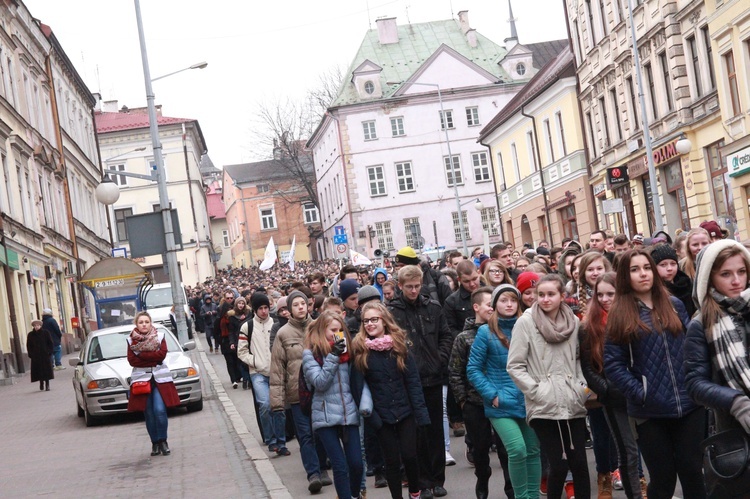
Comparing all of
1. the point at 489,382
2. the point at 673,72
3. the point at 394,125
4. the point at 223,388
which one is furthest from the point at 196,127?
the point at 489,382

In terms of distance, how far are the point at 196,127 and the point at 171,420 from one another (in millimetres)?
73877

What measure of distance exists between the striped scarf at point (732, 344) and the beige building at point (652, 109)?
25.6 metres

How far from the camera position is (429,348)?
32.0 feet

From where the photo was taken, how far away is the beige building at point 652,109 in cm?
3155

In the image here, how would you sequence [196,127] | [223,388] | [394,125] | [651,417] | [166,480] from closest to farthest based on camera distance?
[651,417], [166,480], [223,388], [394,125], [196,127]

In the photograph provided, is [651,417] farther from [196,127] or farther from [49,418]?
[196,127]

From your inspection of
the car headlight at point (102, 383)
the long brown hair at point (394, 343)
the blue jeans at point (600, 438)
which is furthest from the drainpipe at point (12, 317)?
the blue jeans at point (600, 438)

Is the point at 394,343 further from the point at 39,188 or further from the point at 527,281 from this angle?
the point at 39,188

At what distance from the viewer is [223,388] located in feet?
73.8

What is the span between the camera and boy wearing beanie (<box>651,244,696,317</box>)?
352 inches

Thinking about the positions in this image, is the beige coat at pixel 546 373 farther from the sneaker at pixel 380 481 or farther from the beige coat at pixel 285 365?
the beige coat at pixel 285 365

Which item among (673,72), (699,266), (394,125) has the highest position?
(394,125)

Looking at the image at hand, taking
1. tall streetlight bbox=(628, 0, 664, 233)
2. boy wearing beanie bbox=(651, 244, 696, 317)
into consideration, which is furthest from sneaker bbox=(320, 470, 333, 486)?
tall streetlight bbox=(628, 0, 664, 233)

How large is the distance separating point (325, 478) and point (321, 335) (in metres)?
2.46
